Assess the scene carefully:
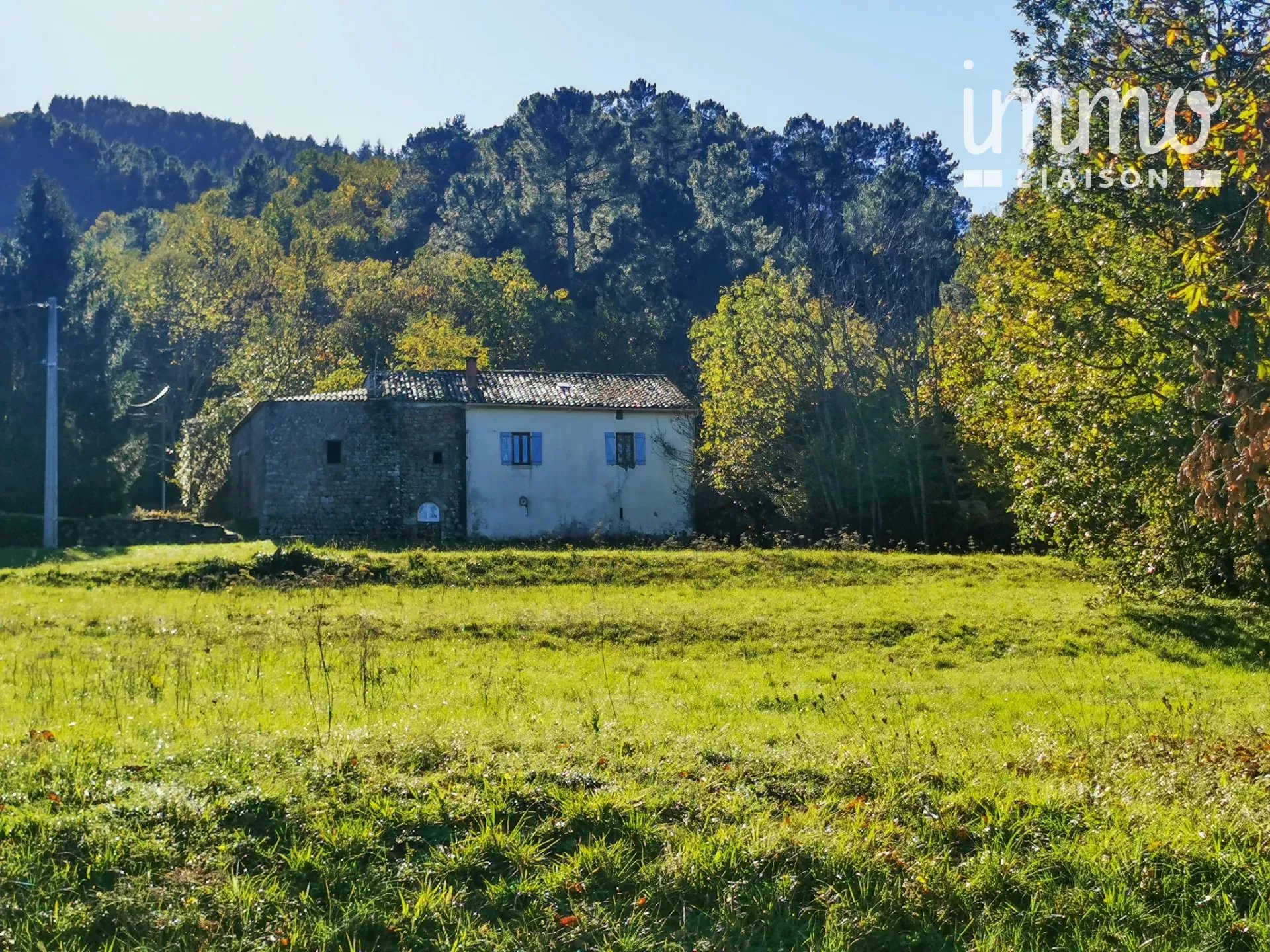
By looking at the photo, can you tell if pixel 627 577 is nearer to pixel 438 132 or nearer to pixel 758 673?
pixel 758 673

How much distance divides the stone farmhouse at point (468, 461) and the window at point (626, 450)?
0.04m

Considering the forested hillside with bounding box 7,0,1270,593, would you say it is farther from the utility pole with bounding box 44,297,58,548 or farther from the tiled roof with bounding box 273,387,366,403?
the tiled roof with bounding box 273,387,366,403

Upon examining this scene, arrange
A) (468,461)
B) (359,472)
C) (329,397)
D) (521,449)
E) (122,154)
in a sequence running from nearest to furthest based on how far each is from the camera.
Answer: (359,472)
(329,397)
(468,461)
(521,449)
(122,154)

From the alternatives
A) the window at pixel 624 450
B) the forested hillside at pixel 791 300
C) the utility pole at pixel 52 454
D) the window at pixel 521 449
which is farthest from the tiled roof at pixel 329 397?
the forested hillside at pixel 791 300

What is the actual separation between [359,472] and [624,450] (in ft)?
27.4

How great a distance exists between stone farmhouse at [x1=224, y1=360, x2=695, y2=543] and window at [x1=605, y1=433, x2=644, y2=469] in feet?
0.14

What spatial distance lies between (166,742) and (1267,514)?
23.5ft

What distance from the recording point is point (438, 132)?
92.8 m

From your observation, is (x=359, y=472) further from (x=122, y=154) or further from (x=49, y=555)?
(x=122, y=154)

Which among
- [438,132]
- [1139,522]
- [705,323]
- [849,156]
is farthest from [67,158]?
[1139,522]

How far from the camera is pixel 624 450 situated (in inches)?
1533

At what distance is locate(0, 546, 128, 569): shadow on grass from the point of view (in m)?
29.1

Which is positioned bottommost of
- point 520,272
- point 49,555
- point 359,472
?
point 49,555

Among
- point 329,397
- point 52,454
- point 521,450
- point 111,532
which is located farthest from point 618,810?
point 111,532
